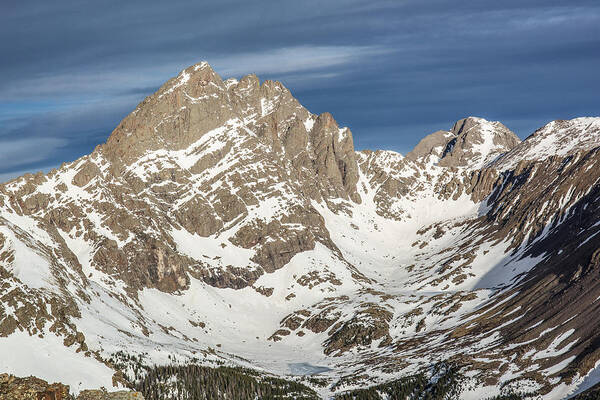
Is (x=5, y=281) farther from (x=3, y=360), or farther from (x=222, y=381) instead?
(x=222, y=381)

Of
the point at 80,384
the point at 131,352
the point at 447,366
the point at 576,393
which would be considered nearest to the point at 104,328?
the point at 131,352

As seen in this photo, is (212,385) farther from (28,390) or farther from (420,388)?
(28,390)

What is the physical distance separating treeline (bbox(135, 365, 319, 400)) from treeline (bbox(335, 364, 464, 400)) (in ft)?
44.8

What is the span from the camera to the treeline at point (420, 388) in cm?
15462

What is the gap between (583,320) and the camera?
543ft

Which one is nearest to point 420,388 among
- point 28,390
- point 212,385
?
point 212,385

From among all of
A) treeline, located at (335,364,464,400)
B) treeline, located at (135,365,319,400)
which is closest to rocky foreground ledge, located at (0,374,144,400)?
treeline, located at (135,365,319,400)

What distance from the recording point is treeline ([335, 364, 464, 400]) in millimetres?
154625

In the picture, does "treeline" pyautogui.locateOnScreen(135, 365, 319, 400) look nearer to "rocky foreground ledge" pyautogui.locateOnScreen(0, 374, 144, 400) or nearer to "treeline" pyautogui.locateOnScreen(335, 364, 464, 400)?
"treeline" pyautogui.locateOnScreen(335, 364, 464, 400)

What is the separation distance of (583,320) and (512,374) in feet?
84.9

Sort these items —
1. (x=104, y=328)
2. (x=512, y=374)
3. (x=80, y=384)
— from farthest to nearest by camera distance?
(x=104, y=328) < (x=512, y=374) < (x=80, y=384)

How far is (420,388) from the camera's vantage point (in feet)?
527

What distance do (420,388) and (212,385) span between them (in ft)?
166

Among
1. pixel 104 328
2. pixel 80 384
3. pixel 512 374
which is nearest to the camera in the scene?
pixel 80 384
